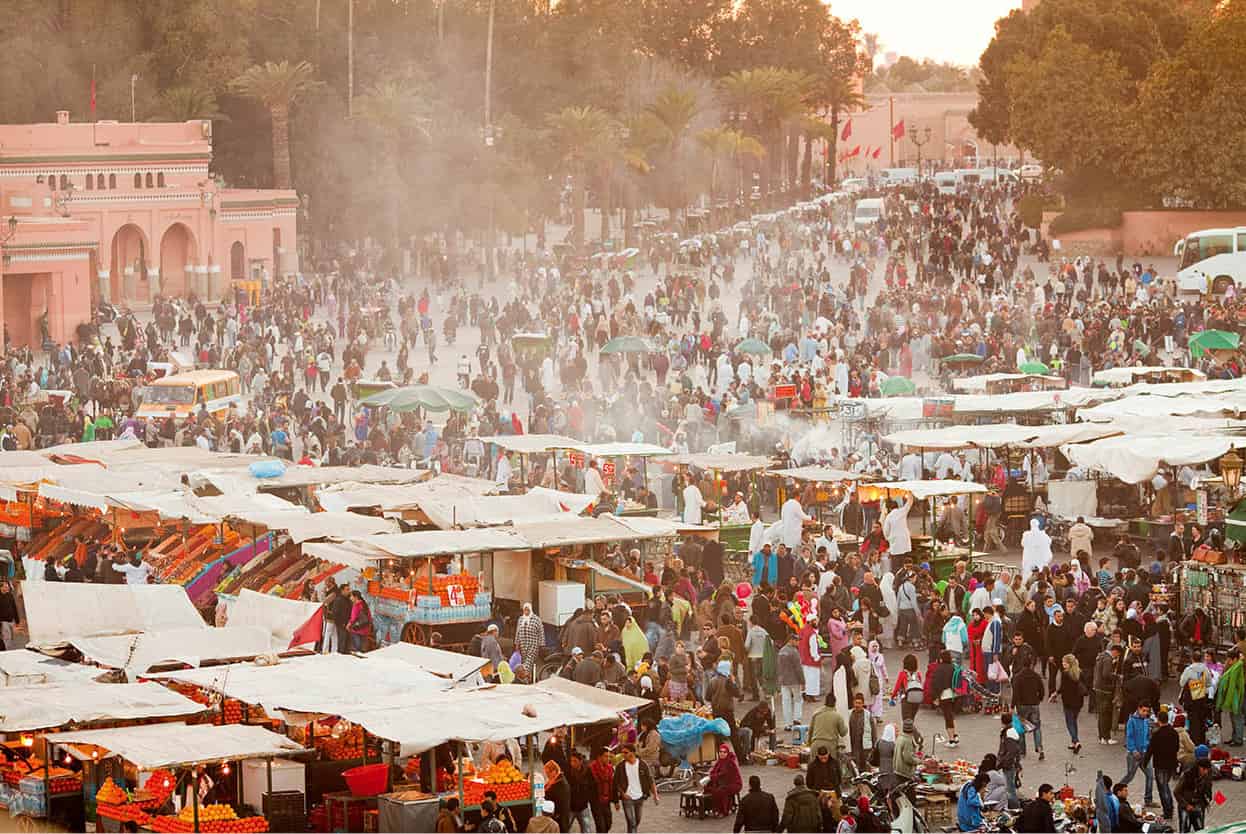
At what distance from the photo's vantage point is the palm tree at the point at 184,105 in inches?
2638

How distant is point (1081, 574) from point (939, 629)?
165 centimetres

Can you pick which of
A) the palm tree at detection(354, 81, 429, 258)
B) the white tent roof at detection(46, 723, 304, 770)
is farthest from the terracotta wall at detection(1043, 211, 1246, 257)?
the white tent roof at detection(46, 723, 304, 770)

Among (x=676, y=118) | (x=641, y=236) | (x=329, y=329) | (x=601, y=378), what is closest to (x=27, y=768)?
(x=601, y=378)

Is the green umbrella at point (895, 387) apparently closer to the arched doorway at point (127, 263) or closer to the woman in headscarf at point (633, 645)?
the woman in headscarf at point (633, 645)

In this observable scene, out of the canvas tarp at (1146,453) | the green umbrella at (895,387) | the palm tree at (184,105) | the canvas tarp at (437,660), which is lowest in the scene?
the canvas tarp at (437,660)

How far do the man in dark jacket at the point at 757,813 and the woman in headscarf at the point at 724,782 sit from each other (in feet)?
4.70

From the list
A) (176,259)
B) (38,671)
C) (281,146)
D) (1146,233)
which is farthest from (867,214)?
(38,671)

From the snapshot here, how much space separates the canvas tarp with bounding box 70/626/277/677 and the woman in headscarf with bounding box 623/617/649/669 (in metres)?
3.20

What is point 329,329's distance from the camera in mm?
42938

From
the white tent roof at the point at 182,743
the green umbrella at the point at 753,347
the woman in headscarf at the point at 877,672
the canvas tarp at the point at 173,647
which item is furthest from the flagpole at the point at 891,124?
the white tent roof at the point at 182,743

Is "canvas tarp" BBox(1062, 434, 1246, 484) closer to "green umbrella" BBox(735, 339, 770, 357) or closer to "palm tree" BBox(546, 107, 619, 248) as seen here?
"green umbrella" BBox(735, 339, 770, 357)

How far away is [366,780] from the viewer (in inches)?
566

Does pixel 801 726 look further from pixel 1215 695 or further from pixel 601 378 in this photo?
pixel 601 378

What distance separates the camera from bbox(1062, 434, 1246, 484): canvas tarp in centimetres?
2302
